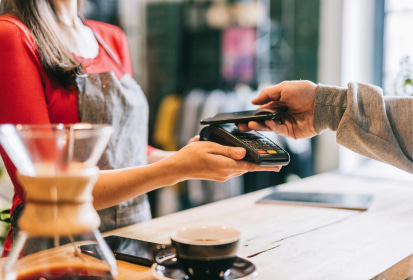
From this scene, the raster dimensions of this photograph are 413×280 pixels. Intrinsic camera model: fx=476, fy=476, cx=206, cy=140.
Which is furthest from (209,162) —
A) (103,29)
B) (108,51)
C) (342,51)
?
(342,51)

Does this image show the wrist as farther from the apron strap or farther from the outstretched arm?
the apron strap

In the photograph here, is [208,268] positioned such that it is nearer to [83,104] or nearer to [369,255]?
[369,255]

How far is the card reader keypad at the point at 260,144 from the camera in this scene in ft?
3.44

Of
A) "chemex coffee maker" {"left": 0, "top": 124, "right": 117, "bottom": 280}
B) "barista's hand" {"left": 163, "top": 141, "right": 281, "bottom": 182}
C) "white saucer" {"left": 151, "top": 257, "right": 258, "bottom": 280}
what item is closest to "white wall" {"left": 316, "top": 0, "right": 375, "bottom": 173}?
"barista's hand" {"left": 163, "top": 141, "right": 281, "bottom": 182}

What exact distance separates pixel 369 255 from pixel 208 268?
0.44 meters

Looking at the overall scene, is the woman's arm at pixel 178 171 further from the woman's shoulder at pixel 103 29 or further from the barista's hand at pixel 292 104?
the woman's shoulder at pixel 103 29

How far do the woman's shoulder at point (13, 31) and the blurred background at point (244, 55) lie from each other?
2102 mm

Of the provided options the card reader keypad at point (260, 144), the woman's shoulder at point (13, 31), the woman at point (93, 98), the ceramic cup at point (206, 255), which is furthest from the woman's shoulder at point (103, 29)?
the ceramic cup at point (206, 255)

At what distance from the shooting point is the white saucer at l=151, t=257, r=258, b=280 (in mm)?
832

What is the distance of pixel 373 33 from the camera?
3.12 meters

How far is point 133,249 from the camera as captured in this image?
3.45ft

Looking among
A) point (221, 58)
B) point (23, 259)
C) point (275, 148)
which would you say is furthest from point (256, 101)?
point (221, 58)

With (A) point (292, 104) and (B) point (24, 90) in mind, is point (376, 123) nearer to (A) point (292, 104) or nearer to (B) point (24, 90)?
(A) point (292, 104)

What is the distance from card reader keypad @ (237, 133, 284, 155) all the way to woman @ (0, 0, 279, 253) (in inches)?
1.7
